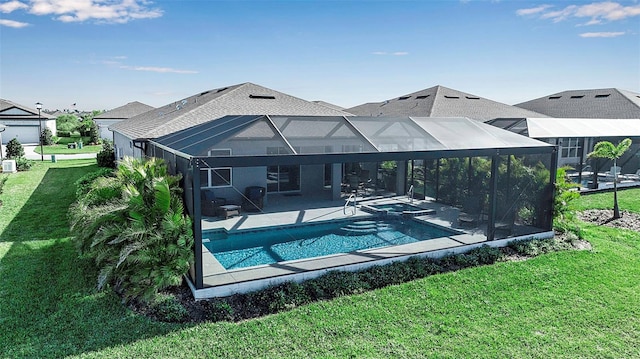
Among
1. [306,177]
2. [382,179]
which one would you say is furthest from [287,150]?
[382,179]

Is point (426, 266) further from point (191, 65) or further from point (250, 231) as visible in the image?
point (191, 65)

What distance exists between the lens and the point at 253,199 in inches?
623

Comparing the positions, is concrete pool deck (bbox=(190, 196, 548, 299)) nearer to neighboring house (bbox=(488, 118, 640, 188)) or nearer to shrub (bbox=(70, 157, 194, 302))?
shrub (bbox=(70, 157, 194, 302))

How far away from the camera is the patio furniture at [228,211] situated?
14.5 meters

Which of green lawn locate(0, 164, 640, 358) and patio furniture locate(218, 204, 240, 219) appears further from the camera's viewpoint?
patio furniture locate(218, 204, 240, 219)

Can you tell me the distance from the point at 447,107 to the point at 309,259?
1689cm

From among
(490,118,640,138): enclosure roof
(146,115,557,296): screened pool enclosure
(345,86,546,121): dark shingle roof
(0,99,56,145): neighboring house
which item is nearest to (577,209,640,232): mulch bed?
(146,115,557,296): screened pool enclosure

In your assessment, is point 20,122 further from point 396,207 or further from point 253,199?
point 396,207

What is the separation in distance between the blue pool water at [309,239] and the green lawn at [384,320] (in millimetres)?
2843

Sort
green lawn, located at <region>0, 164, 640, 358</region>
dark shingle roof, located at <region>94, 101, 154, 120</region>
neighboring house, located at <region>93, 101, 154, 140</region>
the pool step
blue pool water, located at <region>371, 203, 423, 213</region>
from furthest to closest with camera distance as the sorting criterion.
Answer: neighboring house, located at <region>93, 101, 154, 140</region> → dark shingle roof, located at <region>94, 101, 154, 120</region> → blue pool water, located at <region>371, 203, 423, 213</region> → the pool step → green lawn, located at <region>0, 164, 640, 358</region>

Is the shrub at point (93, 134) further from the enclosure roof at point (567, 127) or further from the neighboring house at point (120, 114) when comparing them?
the enclosure roof at point (567, 127)

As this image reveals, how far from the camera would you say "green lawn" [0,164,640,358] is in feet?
21.5

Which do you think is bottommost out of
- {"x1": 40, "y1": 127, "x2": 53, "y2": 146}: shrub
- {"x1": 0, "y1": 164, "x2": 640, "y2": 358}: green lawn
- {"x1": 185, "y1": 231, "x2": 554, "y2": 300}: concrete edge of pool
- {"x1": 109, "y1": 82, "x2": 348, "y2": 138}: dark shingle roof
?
{"x1": 0, "y1": 164, "x2": 640, "y2": 358}: green lawn

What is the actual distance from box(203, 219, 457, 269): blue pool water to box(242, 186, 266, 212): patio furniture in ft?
8.30
